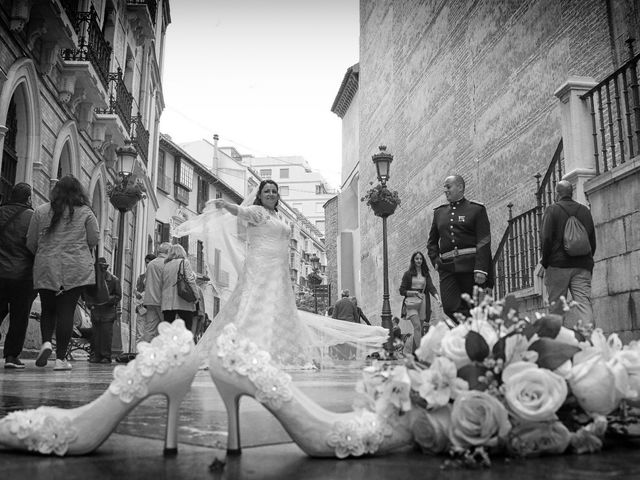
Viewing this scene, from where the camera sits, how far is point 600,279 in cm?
723

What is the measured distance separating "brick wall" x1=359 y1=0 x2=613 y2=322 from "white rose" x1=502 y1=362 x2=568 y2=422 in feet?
30.1

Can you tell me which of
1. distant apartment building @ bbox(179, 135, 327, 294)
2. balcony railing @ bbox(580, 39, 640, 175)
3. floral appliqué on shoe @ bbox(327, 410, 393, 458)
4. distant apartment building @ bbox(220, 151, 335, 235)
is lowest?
floral appliqué on shoe @ bbox(327, 410, 393, 458)

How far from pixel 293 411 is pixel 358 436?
182 mm

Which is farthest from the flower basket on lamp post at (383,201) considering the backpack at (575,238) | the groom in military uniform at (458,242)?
the backpack at (575,238)

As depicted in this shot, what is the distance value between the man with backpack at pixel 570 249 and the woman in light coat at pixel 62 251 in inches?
182

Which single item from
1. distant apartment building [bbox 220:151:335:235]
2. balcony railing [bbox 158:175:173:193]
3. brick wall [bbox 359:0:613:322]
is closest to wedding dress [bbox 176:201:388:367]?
brick wall [bbox 359:0:613:322]

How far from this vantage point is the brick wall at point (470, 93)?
36.8ft

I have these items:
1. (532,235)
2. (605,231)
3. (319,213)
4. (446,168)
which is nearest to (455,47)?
(446,168)

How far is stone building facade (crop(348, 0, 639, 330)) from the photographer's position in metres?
10.5

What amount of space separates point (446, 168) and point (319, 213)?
68.1 meters

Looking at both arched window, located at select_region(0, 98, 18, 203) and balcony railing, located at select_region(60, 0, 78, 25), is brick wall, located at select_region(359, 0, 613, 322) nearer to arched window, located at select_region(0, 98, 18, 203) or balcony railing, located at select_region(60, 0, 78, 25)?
balcony railing, located at select_region(60, 0, 78, 25)

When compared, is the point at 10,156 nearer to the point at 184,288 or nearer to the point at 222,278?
the point at 184,288

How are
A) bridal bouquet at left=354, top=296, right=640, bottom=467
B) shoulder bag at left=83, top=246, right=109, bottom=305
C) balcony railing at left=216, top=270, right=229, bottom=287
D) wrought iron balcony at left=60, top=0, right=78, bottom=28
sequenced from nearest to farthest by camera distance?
1. bridal bouquet at left=354, top=296, right=640, bottom=467
2. shoulder bag at left=83, top=246, right=109, bottom=305
3. balcony railing at left=216, top=270, right=229, bottom=287
4. wrought iron balcony at left=60, top=0, right=78, bottom=28

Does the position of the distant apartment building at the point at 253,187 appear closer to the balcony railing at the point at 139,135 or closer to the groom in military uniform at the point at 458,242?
A: the balcony railing at the point at 139,135
